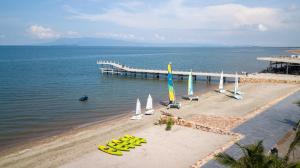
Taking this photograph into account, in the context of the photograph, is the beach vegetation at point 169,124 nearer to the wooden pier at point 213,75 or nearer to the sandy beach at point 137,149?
the sandy beach at point 137,149

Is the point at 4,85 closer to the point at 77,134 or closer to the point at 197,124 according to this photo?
the point at 77,134

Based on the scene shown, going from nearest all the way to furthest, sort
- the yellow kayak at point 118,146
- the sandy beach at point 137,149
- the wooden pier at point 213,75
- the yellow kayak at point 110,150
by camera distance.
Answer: the sandy beach at point 137,149 < the yellow kayak at point 110,150 < the yellow kayak at point 118,146 < the wooden pier at point 213,75

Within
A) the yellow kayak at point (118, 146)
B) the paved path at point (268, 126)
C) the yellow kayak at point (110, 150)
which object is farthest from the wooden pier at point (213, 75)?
the yellow kayak at point (110, 150)

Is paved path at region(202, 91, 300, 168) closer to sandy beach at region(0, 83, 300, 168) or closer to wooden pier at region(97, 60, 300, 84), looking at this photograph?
sandy beach at region(0, 83, 300, 168)

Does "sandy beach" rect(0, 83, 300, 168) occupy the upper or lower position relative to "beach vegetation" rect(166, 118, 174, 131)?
lower

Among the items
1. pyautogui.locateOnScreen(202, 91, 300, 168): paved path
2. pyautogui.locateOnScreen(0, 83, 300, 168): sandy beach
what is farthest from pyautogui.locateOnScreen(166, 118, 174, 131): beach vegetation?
pyautogui.locateOnScreen(202, 91, 300, 168): paved path

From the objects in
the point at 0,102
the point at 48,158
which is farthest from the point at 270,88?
the point at 0,102
